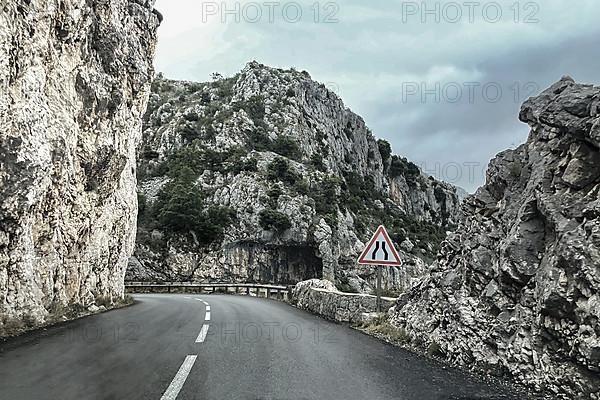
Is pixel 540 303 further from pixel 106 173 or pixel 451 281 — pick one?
pixel 106 173

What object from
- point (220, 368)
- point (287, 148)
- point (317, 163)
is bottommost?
point (220, 368)

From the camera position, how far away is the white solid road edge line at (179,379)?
5016 millimetres

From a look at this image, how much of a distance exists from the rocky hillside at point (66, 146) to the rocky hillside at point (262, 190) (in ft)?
97.7

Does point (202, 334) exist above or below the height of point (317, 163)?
below

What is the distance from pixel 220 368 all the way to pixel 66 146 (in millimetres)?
10982

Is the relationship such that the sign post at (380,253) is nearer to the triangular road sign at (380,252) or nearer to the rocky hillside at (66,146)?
the triangular road sign at (380,252)

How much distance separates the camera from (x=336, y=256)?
5803cm

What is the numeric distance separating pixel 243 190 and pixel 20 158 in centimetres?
4931

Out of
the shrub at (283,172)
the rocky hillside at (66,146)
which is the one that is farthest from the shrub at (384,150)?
the rocky hillside at (66,146)

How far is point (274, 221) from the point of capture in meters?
56.3

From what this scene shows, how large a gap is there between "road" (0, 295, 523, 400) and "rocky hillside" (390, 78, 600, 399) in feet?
2.12

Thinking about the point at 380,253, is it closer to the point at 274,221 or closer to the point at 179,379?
the point at 179,379

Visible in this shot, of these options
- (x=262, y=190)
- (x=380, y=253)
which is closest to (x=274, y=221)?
(x=262, y=190)

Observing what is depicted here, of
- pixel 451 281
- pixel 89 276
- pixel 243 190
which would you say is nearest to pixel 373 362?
pixel 451 281
